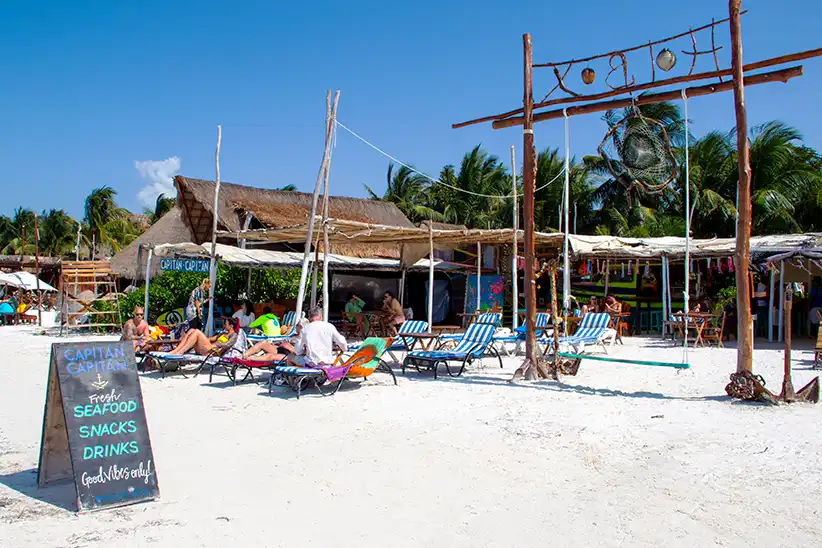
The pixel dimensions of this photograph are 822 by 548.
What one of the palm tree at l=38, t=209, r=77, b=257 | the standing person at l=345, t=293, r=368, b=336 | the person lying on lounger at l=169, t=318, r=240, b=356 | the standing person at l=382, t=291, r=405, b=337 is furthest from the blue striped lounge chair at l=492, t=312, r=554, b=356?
the palm tree at l=38, t=209, r=77, b=257

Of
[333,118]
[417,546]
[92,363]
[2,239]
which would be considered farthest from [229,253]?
[2,239]

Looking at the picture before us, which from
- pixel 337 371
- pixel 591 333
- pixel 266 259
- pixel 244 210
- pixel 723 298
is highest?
pixel 244 210

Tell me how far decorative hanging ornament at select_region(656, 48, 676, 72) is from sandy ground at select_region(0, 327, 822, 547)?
393 cm

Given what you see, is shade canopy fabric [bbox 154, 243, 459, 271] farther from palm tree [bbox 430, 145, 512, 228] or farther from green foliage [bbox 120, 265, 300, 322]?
palm tree [bbox 430, 145, 512, 228]

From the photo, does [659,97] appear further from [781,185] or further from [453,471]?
[781,185]

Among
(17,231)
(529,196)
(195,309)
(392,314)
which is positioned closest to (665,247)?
(392,314)

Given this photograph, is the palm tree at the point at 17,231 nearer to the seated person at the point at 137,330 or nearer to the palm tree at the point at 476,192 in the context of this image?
the palm tree at the point at 476,192

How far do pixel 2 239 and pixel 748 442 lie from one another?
58.6m

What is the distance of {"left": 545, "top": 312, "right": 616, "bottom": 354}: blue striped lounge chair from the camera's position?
1175 centimetres

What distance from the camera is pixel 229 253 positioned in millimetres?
16406

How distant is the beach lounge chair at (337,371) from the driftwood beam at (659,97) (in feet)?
12.0

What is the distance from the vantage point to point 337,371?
8.60 meters

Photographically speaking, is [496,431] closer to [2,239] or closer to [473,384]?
[473,384]

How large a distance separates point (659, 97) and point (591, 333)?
483 centimetres
